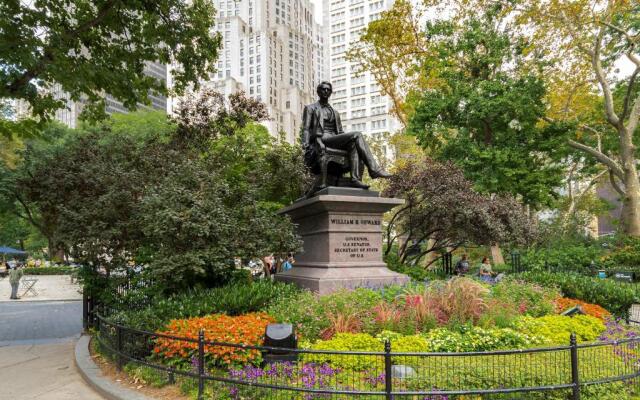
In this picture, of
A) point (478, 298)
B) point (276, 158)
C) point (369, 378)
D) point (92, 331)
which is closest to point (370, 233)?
point (478, 298)

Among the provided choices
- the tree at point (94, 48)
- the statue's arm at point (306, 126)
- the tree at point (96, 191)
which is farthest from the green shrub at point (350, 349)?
the tree at point (94, 48)

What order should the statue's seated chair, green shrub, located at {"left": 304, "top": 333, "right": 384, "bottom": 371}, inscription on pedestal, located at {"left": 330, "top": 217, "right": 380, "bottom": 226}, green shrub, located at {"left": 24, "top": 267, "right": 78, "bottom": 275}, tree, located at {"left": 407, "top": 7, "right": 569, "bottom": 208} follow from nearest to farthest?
1. green shrub, located at {"left": 304, "top": 333, "right": 384, "bottom": 371}
2. inscription on pedestal, located at {"left": 330, "top": 217, "right": 380, "bottom": 226}
3. the statue's seated chair
4. tree, located at {"left": 407, "top": 7, "right": 569, "bottom": 208}
5. green shrub, located at {"left": 24, "top": 267, "right": 78, "bottom": 275}

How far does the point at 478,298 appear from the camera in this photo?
852cm

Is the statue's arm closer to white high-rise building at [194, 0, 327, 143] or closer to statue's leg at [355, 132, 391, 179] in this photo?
statue's leg at [355, 132, 391, 179]

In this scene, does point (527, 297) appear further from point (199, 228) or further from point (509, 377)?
point (199, 228)

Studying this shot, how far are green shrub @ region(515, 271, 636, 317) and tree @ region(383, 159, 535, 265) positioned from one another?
10.7 ft

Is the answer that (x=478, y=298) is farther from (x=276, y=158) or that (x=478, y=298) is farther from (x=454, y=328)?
(x=276, y=158)

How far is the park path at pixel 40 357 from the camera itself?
7301 mm

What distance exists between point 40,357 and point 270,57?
13138 centimetres

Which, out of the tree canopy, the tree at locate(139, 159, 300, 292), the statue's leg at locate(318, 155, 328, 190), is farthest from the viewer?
the statue's leg at locate(318, 155, 328, 190)

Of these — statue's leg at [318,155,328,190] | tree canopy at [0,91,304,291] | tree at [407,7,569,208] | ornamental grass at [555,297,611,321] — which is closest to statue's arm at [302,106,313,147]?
statue's leg at [318,155,328,190]

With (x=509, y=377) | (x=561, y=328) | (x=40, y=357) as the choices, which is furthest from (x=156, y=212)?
(x=561, y=328)

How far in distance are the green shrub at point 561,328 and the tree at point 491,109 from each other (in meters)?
15.2

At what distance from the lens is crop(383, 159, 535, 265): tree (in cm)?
1535
